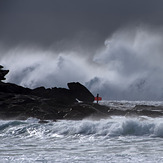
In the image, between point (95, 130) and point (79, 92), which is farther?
point (79, 92)

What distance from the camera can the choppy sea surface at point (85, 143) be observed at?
11398mm

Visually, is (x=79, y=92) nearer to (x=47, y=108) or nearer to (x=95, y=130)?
(x=47, y=108)

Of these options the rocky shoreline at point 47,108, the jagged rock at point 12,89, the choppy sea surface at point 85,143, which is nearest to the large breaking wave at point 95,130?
the choppy sea surface at point 85,143

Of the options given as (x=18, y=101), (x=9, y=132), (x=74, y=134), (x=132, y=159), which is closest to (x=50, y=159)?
(x=132, y=159)

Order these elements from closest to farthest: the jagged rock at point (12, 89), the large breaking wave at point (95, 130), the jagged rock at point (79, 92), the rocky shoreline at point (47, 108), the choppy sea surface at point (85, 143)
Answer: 1. the choppy sea surface at point (85, 143)
2. the large breaking wave at point (95, 130)
3. the rocky shoreline at point (47, 108)
4. the jagged rock at point (12, 89)
5. the jagged rock at point (79, 92)

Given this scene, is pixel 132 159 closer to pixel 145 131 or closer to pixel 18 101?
pixel 145 131

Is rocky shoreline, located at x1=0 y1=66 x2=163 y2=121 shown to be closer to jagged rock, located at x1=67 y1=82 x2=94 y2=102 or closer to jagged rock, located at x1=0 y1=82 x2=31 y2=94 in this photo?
jagged rock, located at x1=0 y1=82 x2=31 y2=94

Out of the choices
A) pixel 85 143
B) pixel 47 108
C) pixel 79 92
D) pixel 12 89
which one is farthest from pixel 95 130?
pixel 79 92

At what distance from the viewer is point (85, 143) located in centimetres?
1566

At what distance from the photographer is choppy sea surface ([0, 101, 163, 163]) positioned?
11.4 m

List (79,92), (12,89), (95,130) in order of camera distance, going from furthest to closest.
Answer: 1. (79,92)
2. (12,89)
3. (95,130)

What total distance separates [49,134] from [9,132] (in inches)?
140

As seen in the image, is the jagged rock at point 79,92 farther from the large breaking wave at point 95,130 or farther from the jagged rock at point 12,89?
the large breaking wave at point 95,130

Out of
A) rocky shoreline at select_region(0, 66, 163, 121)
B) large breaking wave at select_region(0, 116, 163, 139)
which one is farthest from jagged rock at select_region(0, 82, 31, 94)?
large breaking wave at select_region(0, 116, 163, 139)
